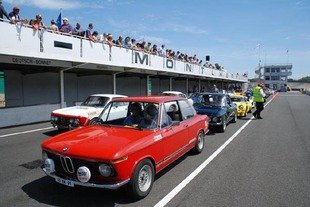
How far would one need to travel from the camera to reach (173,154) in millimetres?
6609

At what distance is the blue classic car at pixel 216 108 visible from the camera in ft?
40.2

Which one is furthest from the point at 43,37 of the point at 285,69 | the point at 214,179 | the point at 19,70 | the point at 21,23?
the point at 285,69

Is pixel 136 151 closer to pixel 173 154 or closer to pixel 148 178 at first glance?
pixel 148 178

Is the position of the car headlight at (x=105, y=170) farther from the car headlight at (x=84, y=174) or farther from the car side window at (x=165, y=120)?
the car side window at (x=165, y=120)

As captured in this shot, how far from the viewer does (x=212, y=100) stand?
13625 millimetres

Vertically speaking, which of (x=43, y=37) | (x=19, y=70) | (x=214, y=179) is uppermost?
(x=43, y=37)

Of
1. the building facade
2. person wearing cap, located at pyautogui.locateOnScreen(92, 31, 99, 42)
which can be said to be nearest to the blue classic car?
person wearing cap, located at pyautogui.locateOnScreen(92, 31, 99, 42)

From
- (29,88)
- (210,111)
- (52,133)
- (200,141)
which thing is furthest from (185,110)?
(29,88)

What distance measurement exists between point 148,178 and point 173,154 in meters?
1.26

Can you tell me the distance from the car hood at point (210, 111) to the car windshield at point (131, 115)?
592 centimetres

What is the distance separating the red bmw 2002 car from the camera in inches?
→ 189

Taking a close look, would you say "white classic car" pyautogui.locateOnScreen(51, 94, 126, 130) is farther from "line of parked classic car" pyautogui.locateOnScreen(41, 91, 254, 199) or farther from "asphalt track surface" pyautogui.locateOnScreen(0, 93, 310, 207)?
"line of parked classic car" pyautogui.locateOnScreen(41, 91, 254, 199)

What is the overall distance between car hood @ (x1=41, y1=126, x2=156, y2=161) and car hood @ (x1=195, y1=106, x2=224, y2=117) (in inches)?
263

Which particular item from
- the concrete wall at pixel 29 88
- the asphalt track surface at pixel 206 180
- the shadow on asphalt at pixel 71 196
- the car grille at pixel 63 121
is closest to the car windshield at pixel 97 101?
the car grille at pixel 63 121
